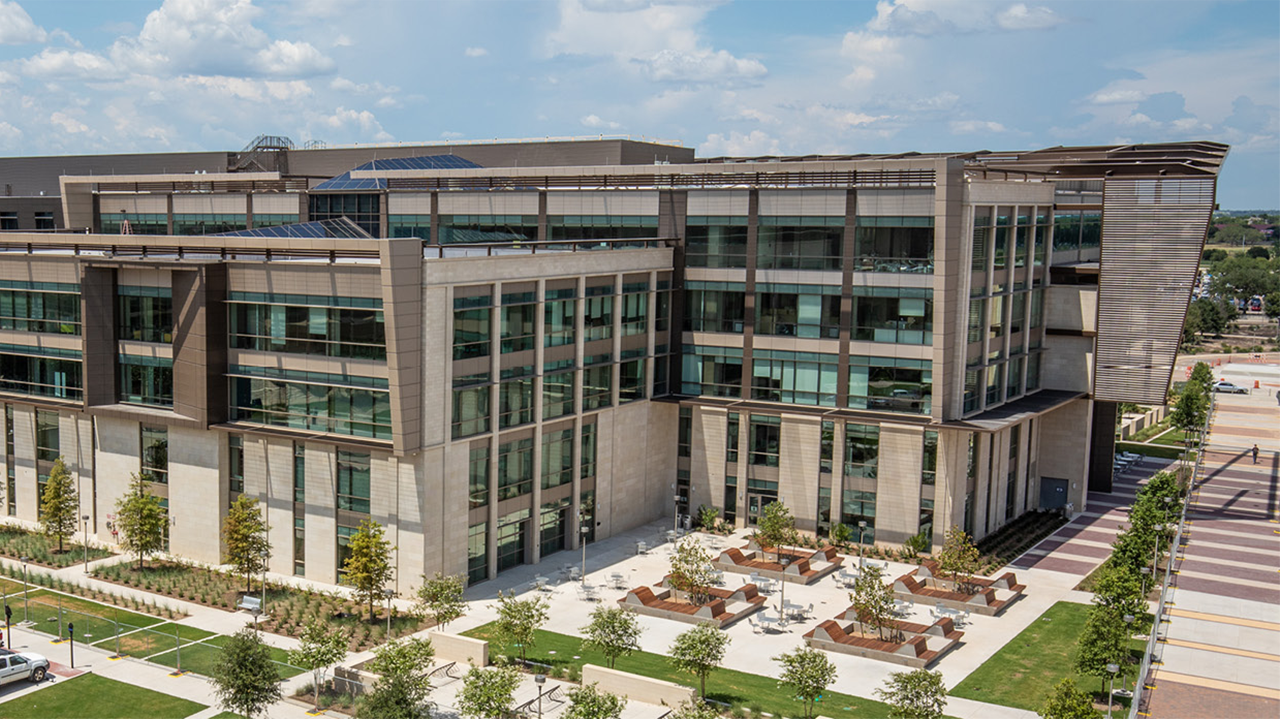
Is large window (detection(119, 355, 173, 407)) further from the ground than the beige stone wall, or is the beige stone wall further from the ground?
large window (detection(119, 355, 173, 407))

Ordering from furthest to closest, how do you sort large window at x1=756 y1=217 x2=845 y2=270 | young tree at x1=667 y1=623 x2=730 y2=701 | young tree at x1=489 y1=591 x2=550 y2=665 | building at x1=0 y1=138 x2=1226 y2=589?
large window at x1=756 y1=217 x2=845 y2=270 → building at x1=0 y1=138 x2=1226 y2=589 → young tree at x1=489 y1=591 x2=550 y2=665 → young tree at x1=667 y1=623 x2=730 y2=701

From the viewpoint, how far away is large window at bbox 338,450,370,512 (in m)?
50.6

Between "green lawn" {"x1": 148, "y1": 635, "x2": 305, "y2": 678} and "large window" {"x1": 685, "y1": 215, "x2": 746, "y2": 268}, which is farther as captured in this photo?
"large window" {"x1": 685, "y1": 215, "x2": 746, "y2": 268}

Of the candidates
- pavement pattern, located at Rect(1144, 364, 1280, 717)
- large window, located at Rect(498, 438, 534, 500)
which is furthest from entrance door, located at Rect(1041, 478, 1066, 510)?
large window, located at Rect(498, 438, 534, 500)

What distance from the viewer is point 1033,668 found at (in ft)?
145

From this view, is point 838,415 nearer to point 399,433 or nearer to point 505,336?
point 505,336

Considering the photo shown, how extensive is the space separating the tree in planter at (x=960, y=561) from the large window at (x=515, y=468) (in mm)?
20086

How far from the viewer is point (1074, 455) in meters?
70.6

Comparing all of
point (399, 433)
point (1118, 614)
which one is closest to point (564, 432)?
point (399, 433)

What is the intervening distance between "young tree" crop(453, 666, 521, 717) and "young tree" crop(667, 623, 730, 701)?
6.44 m

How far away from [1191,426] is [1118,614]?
197 ft

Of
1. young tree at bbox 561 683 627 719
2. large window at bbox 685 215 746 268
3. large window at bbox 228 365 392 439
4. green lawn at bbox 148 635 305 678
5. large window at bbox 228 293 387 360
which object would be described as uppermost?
large window at bbox 685 215 746 268

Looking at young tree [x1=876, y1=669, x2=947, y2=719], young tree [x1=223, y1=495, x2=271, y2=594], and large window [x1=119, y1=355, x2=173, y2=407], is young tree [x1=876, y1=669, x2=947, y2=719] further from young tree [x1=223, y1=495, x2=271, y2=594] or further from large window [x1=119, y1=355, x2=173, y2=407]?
large window [x1=119, y1=355, x2=173, y2=407]

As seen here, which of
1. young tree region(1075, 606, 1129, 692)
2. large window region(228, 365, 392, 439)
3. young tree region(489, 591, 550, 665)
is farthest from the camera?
large window region(228, 365, 392, 439)
